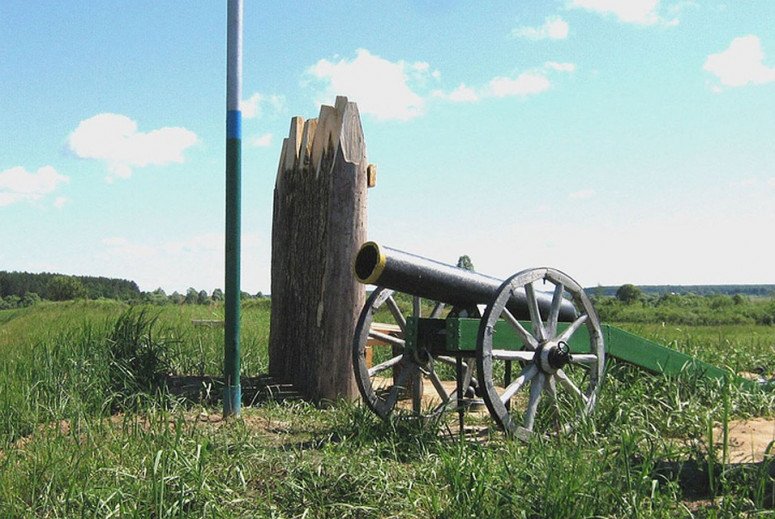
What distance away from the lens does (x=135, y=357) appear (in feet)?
23.2

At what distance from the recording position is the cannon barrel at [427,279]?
527 cm

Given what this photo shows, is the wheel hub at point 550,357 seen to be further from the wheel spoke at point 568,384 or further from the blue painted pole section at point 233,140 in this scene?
the blue painted pole section at point 233,140

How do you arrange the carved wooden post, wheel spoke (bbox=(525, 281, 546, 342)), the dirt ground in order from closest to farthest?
the dirt ground < wheel spoke (bbox=(525, 281, 546, 342)) < the carved wooden post

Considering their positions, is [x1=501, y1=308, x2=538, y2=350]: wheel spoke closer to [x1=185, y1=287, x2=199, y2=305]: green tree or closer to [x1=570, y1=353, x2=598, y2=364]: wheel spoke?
[x1=570, y1=353, x2=598, y2=364]: wheel spoke

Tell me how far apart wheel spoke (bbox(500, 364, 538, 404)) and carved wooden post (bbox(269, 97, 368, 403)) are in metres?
1.91

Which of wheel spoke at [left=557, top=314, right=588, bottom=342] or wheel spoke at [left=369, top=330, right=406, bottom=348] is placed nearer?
wheel spoke at [left=557, top=314, right=588, bottom=342]

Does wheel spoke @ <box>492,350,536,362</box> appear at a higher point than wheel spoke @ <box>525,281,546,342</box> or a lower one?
lower

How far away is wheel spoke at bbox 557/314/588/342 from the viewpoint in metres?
5.73

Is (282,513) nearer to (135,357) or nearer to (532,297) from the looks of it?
(532,297)

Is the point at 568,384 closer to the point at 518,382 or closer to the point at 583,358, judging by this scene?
the point at 583,358

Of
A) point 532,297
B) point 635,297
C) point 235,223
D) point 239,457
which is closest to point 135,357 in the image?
point 235,223

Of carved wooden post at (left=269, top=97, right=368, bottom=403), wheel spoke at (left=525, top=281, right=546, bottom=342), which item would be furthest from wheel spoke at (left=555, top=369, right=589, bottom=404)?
carved wooden post at (left=269, top=97, right=368, bottom=403)

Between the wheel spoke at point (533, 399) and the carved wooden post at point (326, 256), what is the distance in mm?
1945

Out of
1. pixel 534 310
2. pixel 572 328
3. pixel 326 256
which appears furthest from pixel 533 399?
pixel 326 256
